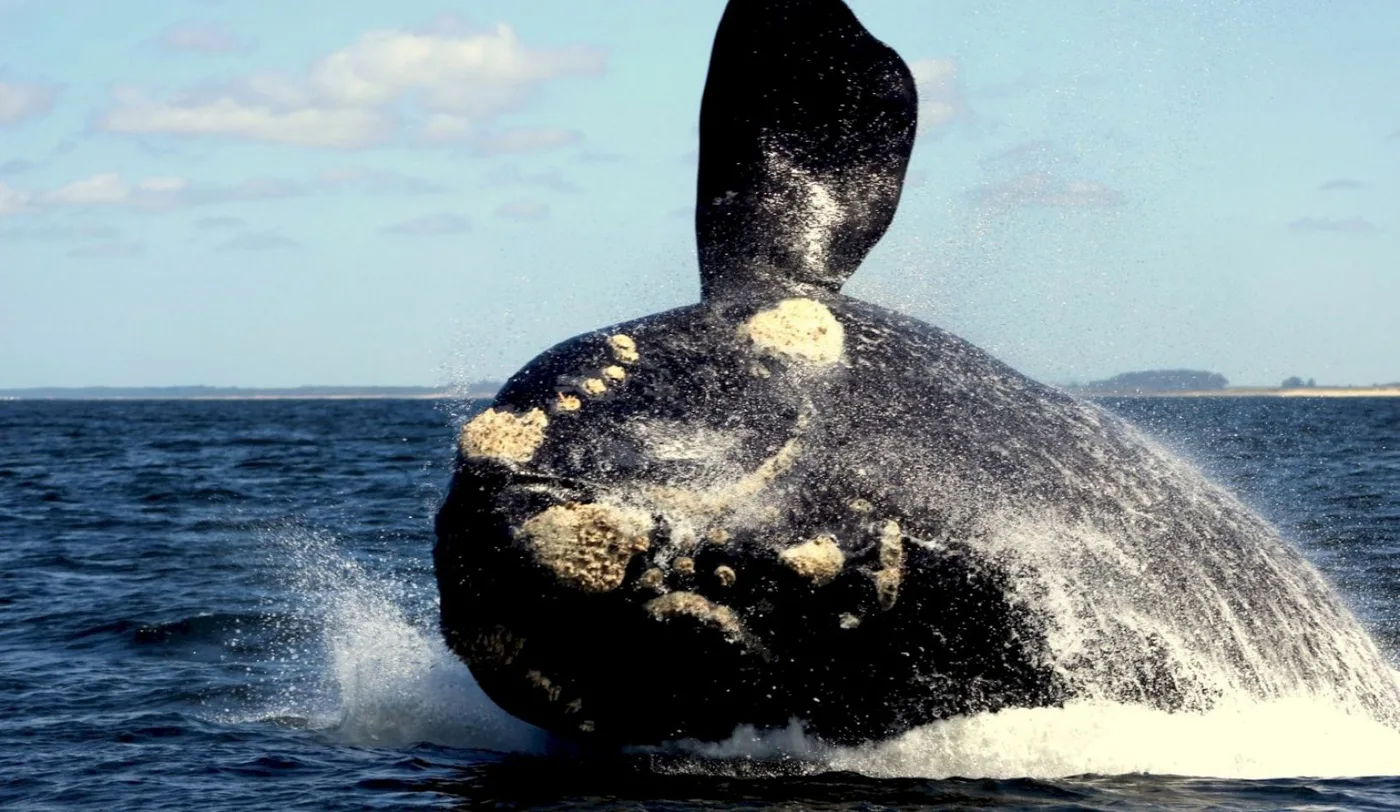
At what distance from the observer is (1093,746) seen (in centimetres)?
813

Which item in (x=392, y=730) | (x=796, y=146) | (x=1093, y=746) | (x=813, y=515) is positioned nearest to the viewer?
(x=813, y=515)

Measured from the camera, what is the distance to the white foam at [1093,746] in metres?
8.00

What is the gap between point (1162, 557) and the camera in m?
8.17

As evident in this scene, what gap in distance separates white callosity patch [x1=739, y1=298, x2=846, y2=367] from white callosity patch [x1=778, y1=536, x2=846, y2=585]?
3.41 ft

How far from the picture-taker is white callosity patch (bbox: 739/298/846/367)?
806cm

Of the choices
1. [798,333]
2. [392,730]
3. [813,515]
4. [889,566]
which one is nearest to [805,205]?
[798,333]

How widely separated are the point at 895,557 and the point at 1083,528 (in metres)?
1.06

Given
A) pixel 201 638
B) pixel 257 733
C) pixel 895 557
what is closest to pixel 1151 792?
pixel 895 557

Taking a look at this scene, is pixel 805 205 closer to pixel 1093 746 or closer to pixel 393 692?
pixel 1093 746

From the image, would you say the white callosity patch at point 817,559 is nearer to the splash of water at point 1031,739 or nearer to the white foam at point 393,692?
the splash of water at point 1031,739

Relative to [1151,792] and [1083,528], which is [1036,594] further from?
[1151,792]

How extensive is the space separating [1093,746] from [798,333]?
2424 mm

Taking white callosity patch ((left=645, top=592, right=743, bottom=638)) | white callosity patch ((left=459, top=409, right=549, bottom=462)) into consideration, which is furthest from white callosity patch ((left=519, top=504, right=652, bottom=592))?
white callosity patch ((left=459, top=409, right=549, bottom=462))

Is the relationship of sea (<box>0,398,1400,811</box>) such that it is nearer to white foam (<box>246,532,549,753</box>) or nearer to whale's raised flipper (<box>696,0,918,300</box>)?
white foam (<box>246,532,549,753</box>)
